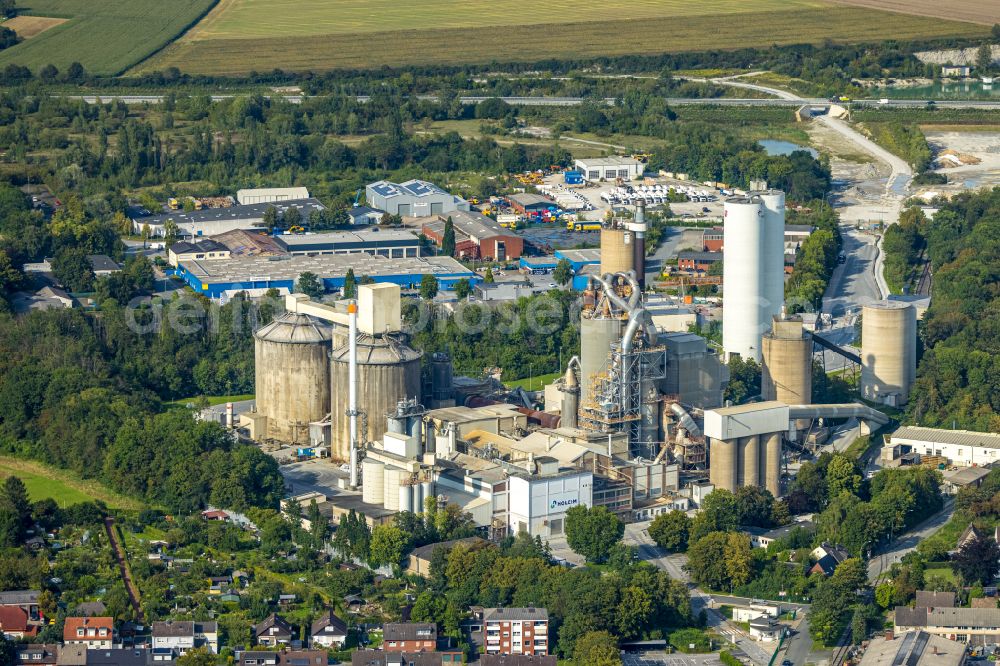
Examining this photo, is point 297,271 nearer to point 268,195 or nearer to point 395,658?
point 268,195

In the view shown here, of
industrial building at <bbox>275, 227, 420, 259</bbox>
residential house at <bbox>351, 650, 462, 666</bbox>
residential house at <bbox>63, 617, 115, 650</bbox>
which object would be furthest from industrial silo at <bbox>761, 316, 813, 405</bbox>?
industrial building at <bbox>275, 227, 420, 259</bbox>

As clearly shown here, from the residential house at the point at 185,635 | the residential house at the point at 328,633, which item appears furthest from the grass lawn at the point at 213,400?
the residential house at the point at 185,635

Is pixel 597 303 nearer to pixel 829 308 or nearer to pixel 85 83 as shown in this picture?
pixel 829 308

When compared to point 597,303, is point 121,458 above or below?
below

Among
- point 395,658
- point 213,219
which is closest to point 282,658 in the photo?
point 395,658

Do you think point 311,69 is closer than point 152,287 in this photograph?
No

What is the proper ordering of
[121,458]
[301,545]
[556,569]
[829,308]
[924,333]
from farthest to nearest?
[829,308] < [924,333] < [121,458] < [301,545] < [556,569]

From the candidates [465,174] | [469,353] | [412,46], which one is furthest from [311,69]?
[469,353]
